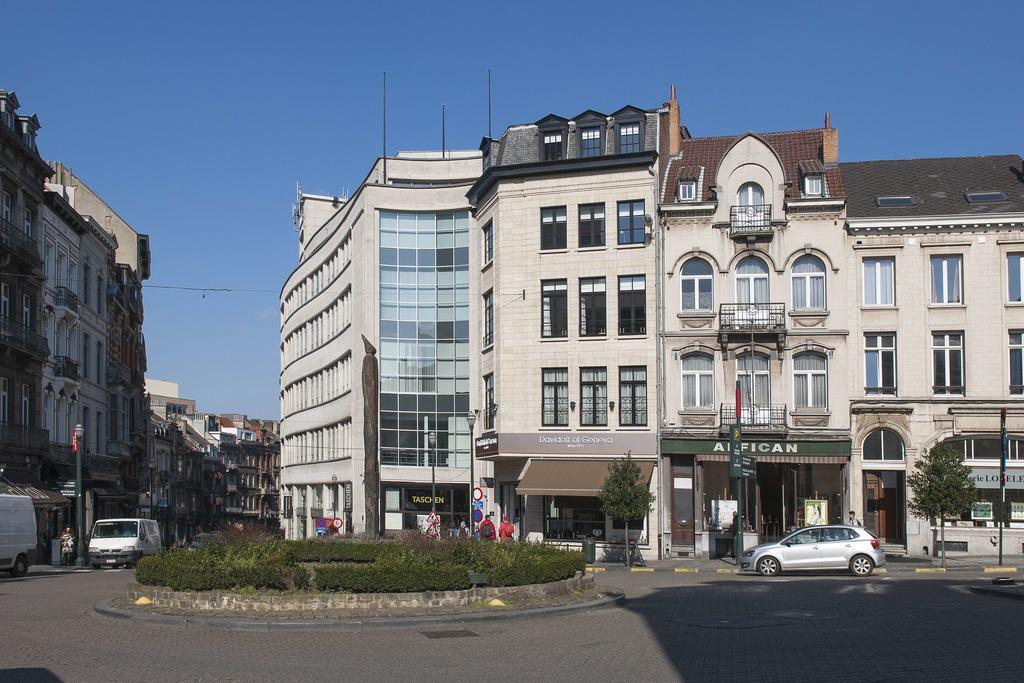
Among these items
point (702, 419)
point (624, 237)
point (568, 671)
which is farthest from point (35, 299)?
point (568, 671)

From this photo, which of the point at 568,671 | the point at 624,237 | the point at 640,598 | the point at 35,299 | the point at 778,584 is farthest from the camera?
the point at 35,299

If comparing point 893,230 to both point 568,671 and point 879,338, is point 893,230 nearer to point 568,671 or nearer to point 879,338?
point 879,338

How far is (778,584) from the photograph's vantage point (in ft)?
95.9

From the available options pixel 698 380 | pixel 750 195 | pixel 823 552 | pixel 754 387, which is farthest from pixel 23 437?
pixel 823 552

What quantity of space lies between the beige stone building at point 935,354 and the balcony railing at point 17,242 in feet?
106

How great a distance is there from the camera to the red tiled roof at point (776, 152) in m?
44.8

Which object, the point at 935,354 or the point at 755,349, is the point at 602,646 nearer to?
the point at 755,349

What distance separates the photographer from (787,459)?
43.2 metres

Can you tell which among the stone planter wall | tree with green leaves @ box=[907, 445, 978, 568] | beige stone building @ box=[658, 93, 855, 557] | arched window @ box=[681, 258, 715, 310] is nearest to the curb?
the stone planter wall

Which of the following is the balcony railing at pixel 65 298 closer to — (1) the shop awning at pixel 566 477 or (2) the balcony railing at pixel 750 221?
(1) the shop awning at pixel 566 477

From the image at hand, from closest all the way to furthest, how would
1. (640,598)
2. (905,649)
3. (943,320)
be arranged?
(905,649) < (640,598) < (943,320)

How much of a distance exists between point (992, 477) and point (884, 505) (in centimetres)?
388

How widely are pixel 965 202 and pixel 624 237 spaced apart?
1289 cm

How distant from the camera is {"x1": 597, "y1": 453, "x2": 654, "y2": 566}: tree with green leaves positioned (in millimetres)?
40219
